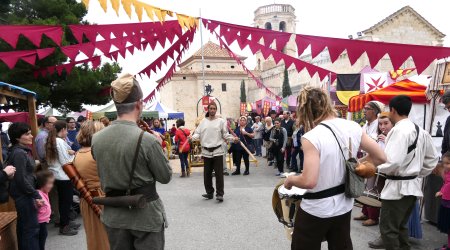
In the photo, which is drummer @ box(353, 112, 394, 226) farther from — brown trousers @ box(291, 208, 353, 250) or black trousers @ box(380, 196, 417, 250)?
brown trousers @ box(291, 208, 353, 250)

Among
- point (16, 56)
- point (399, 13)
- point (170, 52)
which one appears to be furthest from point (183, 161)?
point (399, 13)

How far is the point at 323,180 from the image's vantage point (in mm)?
2465

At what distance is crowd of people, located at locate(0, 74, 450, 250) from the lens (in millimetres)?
2426

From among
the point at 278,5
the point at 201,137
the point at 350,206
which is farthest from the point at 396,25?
the point at 350,206

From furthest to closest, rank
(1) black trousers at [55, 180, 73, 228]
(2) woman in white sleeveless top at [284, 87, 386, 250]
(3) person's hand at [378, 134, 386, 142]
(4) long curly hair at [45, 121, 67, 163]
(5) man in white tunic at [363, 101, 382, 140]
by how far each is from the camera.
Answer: (5) man in white tunic at [363, 101, 382, 140] → (3) person's hand at [378, 134, 386, 142] → (1) black trousers at [55, 180, 73, 228] → (4) long curly hair at [45, 121, 67, 163] → (2) woman in white sleeveless top at [284, 87, 386, 250]

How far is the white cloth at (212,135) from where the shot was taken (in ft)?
21.9

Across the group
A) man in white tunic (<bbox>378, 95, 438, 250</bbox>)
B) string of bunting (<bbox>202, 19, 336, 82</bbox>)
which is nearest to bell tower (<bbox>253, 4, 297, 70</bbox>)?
string of bunting (<bbox>202, 19, 336, 82</bbox>)

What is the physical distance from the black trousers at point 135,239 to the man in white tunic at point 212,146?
4.08 meters

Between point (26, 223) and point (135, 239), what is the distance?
1955mm

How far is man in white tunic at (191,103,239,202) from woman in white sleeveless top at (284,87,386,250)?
4058mm

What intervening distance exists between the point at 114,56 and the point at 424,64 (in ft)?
18.4

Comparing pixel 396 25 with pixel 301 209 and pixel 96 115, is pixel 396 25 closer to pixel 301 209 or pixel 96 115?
pixel 96 115

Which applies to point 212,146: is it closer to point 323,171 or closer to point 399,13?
point 323,171

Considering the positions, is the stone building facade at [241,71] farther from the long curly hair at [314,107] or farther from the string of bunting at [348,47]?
the long curly hair at [314,107]
